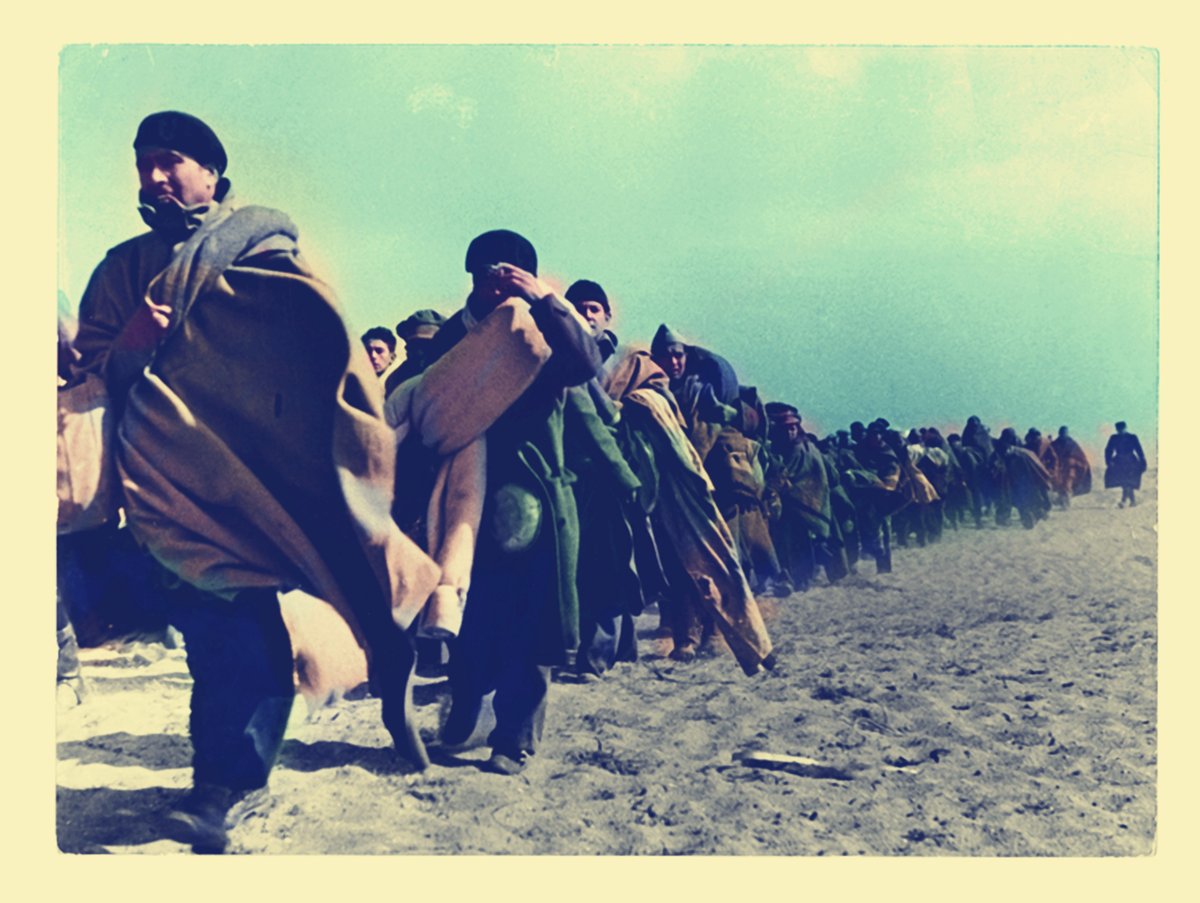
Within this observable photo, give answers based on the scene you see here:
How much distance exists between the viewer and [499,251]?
15.9ft

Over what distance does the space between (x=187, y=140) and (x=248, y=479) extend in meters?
1.14

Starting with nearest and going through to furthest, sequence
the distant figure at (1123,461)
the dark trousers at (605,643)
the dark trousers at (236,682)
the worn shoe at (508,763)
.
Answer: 1. the dark trousers at (236,682)
2. the worn shoe at (508,763)
3. the dark trousers at (605,643)
4. the distant figure at (1123,461)

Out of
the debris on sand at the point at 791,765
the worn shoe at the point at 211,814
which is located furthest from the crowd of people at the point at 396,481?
the debris on sand at the point at 791,765

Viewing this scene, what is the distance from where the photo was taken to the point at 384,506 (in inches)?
187

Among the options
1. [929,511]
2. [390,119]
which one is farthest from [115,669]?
[929,511]

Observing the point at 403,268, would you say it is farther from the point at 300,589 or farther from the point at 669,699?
the point at 669,699

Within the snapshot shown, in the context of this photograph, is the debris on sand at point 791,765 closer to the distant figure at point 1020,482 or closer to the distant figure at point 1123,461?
the distant figure at point 1020,482

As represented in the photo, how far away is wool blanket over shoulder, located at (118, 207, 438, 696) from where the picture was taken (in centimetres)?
469

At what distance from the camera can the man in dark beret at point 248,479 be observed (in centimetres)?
469

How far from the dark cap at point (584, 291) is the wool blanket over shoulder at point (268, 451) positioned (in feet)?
2.33

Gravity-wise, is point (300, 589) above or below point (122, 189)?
below

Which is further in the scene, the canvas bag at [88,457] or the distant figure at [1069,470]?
the distant figure at [1069,470]

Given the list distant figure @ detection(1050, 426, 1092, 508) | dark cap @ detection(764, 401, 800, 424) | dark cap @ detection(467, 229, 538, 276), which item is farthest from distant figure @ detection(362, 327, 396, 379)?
distant figure @ detection(1050, 426, 1092, 508)

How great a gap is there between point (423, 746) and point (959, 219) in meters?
2.52
